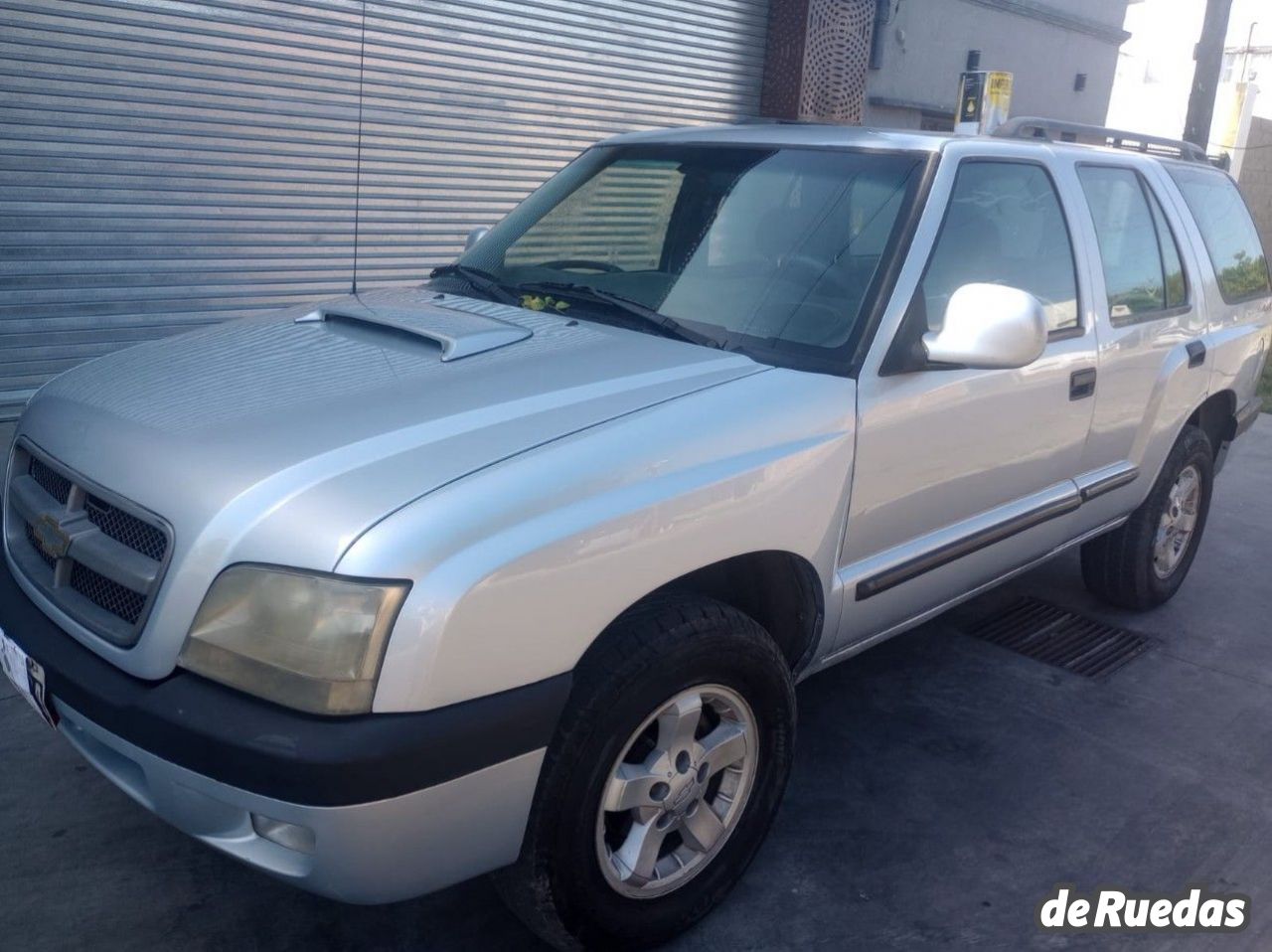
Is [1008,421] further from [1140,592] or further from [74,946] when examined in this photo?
[74,946]

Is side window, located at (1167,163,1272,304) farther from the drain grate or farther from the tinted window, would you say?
the drain grate

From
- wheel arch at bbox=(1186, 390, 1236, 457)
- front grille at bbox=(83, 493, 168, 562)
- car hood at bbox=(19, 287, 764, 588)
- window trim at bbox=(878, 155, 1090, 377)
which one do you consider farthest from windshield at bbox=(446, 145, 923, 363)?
wheel arch at bbox=(1186, 390, 1236, 457)

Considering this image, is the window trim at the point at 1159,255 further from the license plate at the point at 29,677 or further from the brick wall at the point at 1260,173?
the brick wall at the point at 1260,173

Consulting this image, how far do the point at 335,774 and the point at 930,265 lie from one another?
2086 mm

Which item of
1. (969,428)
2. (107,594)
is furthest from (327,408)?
(969,428)

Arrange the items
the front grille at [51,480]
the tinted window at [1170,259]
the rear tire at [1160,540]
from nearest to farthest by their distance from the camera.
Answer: the front grille at [51,480] < the tinted window at [1170,259] < the rear tire at [1160,540]

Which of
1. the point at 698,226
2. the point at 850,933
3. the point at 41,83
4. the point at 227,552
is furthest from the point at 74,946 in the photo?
the point at 41,83

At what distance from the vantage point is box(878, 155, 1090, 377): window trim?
2.96m

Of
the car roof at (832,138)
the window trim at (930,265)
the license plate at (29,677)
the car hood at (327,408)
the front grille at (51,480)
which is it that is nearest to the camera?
the car hood at (327,408)

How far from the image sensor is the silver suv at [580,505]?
2.04 meters

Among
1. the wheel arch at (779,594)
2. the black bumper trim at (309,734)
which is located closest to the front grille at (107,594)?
the black bumper trim at (309,734)

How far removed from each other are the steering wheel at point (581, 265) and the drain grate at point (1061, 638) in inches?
86.9

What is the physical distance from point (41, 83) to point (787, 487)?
499 cm

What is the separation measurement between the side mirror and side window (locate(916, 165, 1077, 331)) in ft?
0.61
